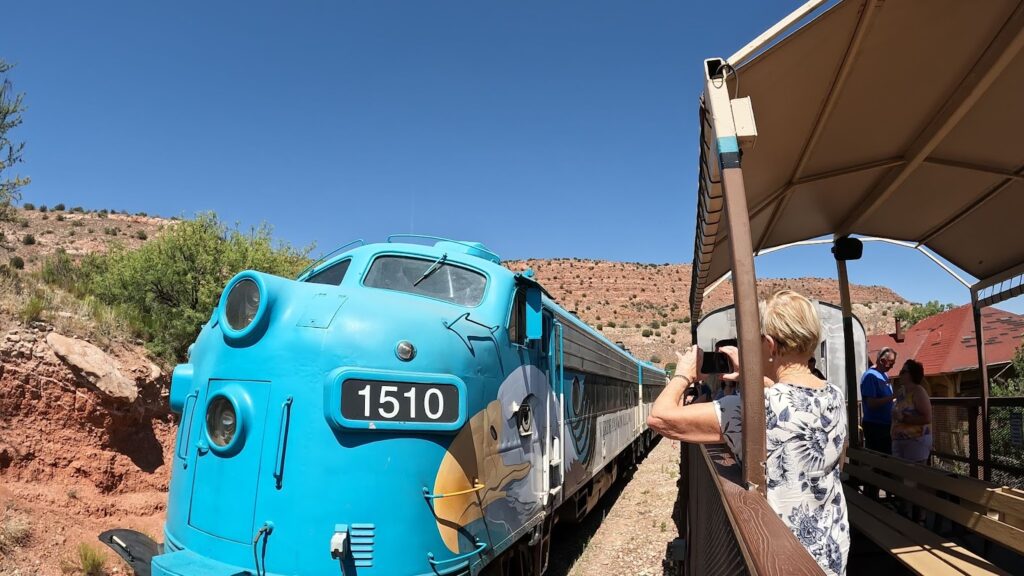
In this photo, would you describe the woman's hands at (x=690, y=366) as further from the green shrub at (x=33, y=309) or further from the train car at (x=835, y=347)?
the green shrub at (x=33, y=309)

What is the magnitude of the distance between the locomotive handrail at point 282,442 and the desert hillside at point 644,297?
169 ft

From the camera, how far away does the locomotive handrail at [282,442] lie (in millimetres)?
3408

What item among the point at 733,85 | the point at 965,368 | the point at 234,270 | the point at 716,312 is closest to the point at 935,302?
the point at 965,368

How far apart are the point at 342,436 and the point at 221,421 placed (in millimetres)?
800

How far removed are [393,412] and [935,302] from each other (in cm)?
5494

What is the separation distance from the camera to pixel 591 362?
8172 millimetres

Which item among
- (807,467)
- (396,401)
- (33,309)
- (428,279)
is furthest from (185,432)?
(33,309)

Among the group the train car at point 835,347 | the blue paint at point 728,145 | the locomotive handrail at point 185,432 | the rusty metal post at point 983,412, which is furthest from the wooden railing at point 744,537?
the train car at point 835,347

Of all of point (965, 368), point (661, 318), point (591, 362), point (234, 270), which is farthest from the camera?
point (661, 318)

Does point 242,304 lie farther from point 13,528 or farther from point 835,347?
point 835,347

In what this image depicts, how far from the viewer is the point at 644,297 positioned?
230ft

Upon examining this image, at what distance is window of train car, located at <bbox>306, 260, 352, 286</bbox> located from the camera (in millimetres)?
4820

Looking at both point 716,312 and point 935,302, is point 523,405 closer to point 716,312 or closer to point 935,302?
point 716,312

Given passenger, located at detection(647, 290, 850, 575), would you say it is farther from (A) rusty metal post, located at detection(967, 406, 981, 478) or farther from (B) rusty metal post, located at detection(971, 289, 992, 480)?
(A) rusty metal post, located at detection(967, 406, 981, 478)
